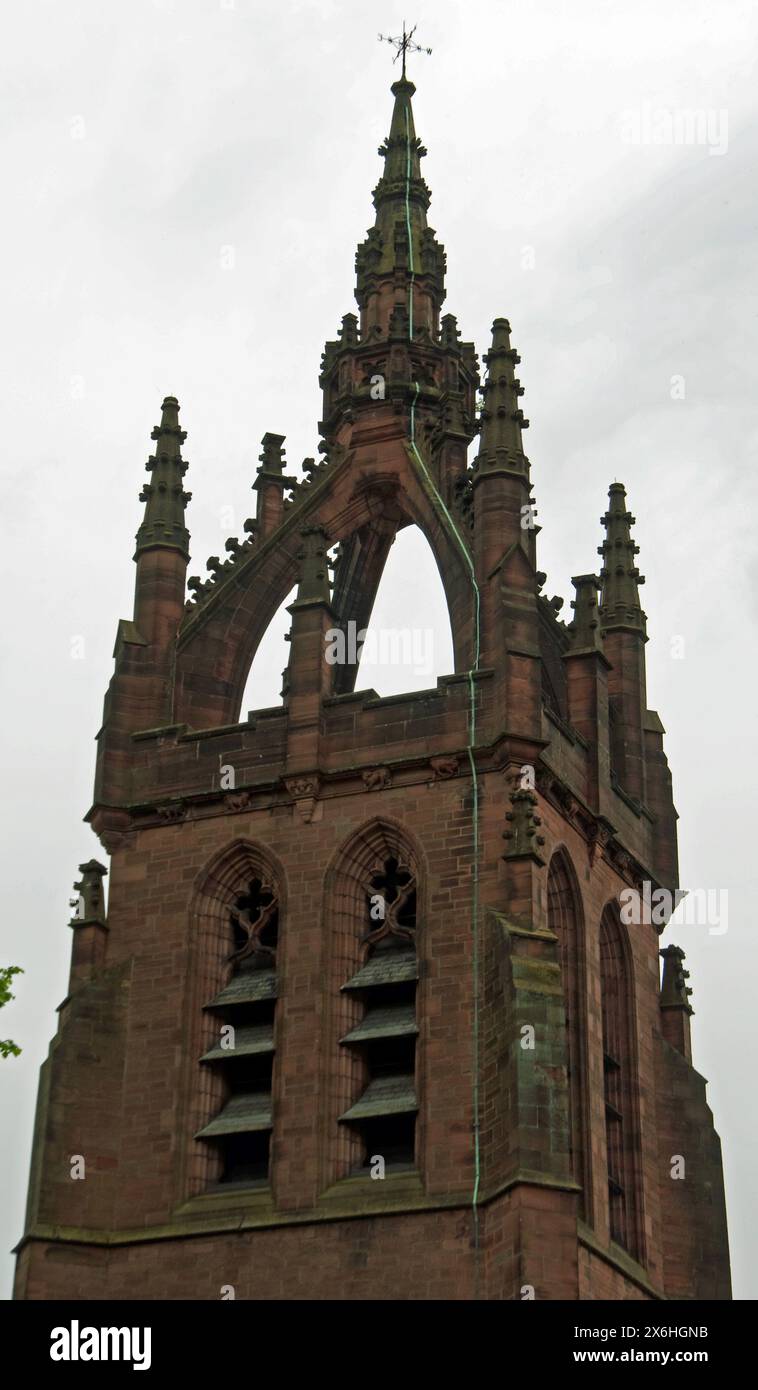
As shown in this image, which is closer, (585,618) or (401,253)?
(585,618)

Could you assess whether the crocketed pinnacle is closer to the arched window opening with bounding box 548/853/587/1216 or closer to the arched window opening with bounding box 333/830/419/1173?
the arched window opening with bounding box 333/830/419/1173

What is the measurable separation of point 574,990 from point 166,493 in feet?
33.0

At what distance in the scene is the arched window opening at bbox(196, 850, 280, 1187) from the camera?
4197cm

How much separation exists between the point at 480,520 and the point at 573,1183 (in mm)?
10333

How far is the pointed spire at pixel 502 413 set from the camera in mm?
44969

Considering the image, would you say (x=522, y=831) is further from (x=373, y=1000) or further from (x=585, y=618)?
(x=585, y=618)

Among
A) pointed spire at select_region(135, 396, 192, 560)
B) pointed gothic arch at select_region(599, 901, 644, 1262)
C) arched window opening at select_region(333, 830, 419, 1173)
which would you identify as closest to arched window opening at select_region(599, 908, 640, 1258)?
pointed gothic arch at select_region(599, 901, 644, 1262)

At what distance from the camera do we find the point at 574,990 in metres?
43.2

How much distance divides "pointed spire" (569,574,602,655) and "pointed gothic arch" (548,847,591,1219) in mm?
3462

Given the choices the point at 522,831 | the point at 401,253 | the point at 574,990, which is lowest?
the point at 574,990

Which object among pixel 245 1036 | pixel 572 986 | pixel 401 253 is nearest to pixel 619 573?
pixel 401 253

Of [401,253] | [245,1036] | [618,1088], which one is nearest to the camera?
[245,1036]

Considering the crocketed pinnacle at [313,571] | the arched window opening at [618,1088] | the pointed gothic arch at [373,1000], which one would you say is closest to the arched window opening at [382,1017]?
the pointed gothic arch at [373,1000]
